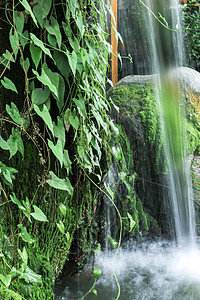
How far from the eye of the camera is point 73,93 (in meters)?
1.55

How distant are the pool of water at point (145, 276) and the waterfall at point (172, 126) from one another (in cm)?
33

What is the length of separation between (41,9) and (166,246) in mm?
2535

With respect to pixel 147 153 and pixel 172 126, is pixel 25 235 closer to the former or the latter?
pixel 147 153

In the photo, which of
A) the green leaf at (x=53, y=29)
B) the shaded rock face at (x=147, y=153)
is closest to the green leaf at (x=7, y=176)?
the green leaf at (x=53, y=29)

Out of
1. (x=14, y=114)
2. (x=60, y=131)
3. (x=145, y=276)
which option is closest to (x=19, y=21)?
(x=14, y=114)

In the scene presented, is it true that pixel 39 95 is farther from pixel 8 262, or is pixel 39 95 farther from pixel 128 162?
pixel 128 162

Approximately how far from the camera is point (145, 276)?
7.99ft

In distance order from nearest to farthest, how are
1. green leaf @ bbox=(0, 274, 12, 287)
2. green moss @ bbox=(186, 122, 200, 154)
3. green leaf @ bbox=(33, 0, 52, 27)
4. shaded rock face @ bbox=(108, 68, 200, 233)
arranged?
green leaf @ bbox=(0, 274, 12, 287)
green leaf @ bbox=(33, 0, 52, 27)
shaded rock face @ bbox=(108, 68, 200, 233)
green moss @ bbox=(186, 122, 200, 154)

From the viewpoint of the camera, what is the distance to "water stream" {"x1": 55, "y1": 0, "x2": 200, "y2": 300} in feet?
7.23

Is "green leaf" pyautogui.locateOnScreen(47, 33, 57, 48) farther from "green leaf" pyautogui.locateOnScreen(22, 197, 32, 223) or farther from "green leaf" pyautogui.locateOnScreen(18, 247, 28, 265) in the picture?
"green leaf" pyautogui.locateOnScreen(18, 247, 28, 265)

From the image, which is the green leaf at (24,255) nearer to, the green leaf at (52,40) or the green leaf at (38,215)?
the green leaf at (38,215)

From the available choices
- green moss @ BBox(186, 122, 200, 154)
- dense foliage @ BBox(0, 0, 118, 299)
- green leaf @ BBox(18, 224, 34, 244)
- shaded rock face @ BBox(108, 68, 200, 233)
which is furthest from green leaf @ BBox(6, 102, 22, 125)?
green moss @ BBox(186, 122, 200, 154)

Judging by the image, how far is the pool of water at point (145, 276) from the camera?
84.7 inches

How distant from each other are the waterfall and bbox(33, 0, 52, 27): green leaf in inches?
90.9
